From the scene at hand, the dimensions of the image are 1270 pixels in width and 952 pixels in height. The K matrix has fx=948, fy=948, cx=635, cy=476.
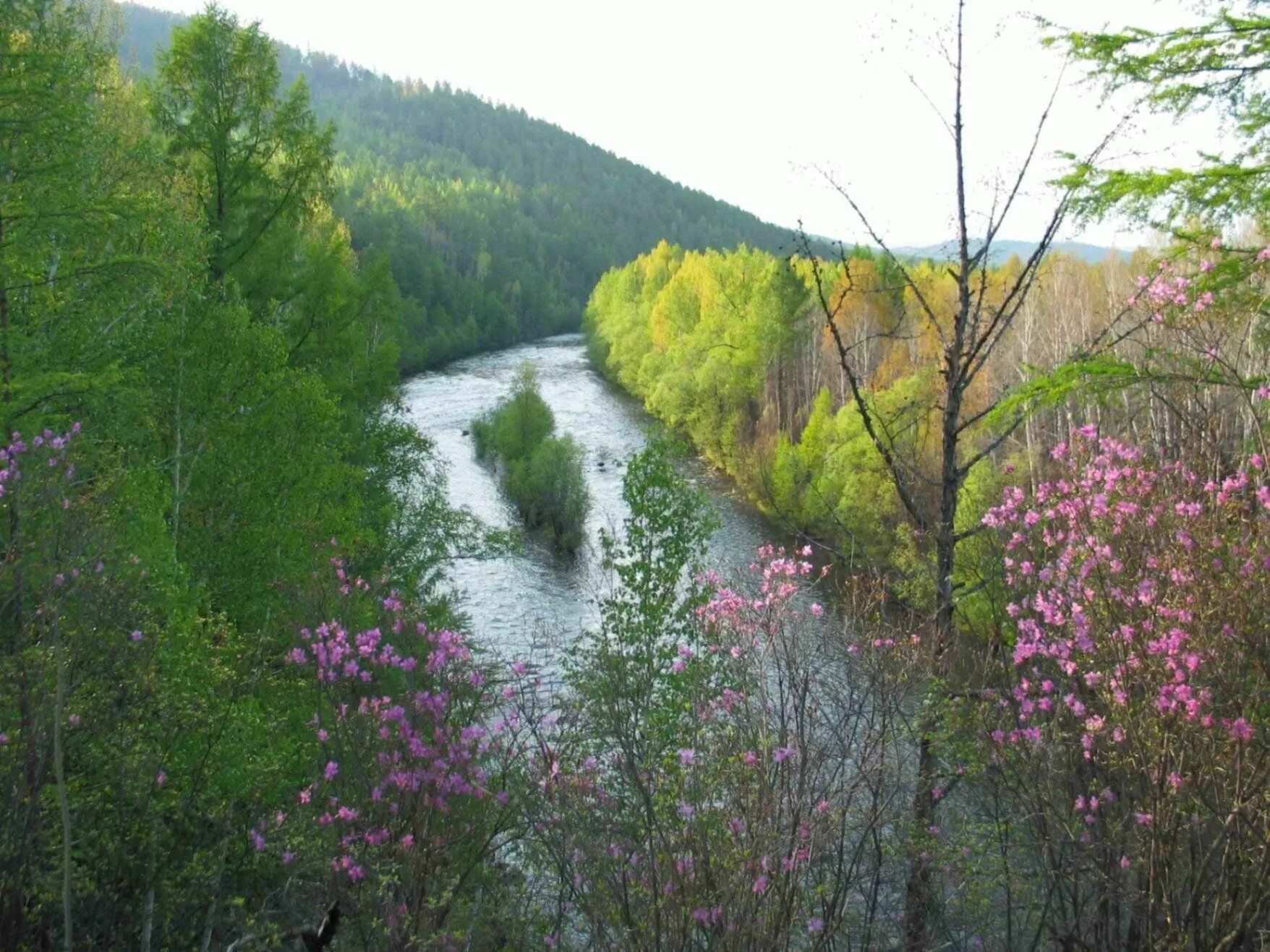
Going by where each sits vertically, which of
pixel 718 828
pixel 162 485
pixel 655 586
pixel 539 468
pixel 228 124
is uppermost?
pixel 228 124

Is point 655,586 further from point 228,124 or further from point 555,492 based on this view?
point 555,492

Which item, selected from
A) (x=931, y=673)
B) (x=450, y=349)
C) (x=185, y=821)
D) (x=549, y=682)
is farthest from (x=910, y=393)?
(x=450, y=349)

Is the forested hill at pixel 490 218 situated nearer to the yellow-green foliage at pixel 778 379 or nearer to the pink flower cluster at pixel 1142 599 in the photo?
the yellow-green foliage at pixel 778 379

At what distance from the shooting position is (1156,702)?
4.03 metres

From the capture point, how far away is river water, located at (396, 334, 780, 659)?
2267 cm

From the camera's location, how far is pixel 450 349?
67.6 m

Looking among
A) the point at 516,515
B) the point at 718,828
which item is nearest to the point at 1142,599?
the point at 718,828

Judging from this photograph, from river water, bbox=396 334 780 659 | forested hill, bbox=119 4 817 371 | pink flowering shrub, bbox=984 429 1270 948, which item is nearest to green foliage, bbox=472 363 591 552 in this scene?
river water, bbox=396 334 780 659

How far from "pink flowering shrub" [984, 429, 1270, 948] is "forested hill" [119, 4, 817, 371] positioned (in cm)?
1897

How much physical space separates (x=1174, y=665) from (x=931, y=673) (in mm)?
1763

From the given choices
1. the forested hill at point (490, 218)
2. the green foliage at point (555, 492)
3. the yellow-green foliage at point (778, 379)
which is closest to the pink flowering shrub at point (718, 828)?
the yellow-green foliage at point (778, 379)

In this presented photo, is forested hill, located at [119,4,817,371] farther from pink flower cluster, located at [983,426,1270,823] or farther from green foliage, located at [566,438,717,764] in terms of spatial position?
pink flower cluster, located at [983,426,1270,823]

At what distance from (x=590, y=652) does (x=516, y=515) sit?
19660mm

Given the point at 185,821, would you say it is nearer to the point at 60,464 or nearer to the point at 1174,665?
the point at 60,464
